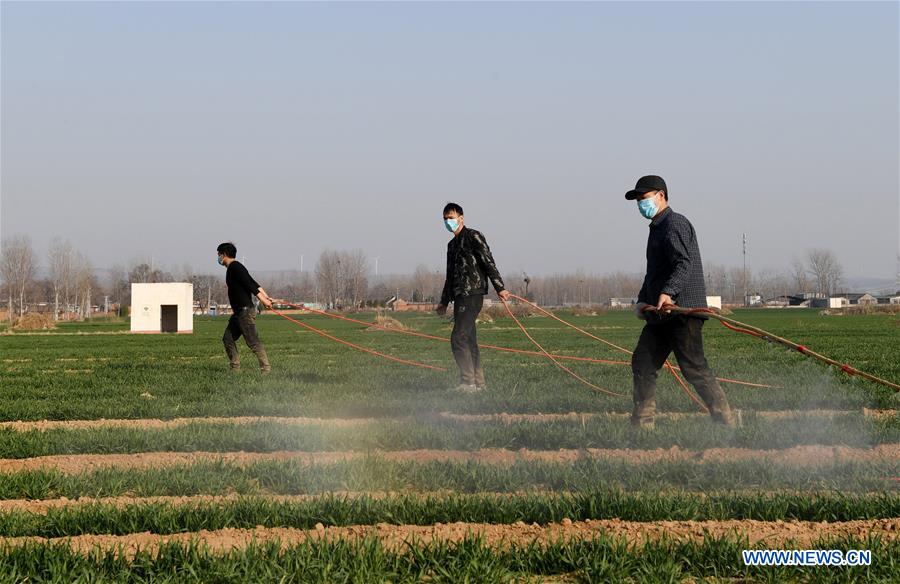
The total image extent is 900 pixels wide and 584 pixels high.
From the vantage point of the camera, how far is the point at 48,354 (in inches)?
885

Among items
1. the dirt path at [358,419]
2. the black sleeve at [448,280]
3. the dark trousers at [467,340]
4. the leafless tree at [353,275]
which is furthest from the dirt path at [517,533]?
the leafless tree at [353,275]

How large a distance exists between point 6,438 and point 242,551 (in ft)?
14.8

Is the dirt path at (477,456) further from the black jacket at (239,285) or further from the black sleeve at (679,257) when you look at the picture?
the black jacket at (239,285)

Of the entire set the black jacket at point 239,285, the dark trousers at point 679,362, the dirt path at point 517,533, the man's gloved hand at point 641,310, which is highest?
the black jacket at point 239,285

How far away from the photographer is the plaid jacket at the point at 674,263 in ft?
23.5

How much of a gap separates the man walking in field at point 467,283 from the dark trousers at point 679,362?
10.0ft

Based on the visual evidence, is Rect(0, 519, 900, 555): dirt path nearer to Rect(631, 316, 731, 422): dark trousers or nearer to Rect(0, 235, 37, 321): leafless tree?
Rect(631, 316, 731, 422): dark trousers

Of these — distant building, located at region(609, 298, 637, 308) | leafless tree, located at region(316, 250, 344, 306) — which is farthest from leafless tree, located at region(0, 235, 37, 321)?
distant building, located at region(609, 298, 637, 308)

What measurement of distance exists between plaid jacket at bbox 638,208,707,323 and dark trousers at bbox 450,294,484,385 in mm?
3235

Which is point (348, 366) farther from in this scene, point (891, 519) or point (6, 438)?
point (891, 519)

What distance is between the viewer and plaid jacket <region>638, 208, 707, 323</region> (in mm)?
7168

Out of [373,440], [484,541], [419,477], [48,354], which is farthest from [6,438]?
[48,354]

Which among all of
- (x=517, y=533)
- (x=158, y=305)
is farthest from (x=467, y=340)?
(x=158, y=305)

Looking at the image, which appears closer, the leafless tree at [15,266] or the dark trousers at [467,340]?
the dark trousers at [467,340]
